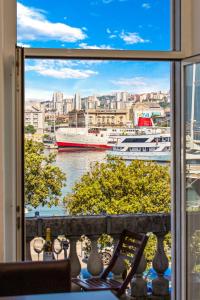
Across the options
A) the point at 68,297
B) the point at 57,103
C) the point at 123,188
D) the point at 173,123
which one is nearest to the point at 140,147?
the point at 123,188

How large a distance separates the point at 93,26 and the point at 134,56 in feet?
2.21

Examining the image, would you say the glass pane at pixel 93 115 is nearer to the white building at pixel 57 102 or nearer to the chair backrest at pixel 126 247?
the white building at pixel 57 102

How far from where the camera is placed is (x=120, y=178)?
Result: 536 cm

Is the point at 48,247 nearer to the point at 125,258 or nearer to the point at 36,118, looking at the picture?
the point at 125,258

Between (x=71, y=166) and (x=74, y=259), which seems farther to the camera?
(x=71, y=166)

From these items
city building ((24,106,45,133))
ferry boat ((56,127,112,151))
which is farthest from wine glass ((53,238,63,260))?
city building ((24,106,45,133))

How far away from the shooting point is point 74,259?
14.9ft

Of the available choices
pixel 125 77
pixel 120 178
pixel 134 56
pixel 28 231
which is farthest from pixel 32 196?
pixel 134 56

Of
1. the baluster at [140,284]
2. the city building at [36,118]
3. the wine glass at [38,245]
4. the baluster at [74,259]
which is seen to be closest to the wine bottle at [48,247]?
the wine glass at [38,245]

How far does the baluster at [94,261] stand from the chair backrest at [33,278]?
2225mm

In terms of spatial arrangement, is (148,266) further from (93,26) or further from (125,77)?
(93,26)

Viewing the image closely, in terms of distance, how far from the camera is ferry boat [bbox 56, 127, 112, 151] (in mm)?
4910

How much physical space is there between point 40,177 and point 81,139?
551 millimetres

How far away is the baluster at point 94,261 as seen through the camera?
14.8ft
